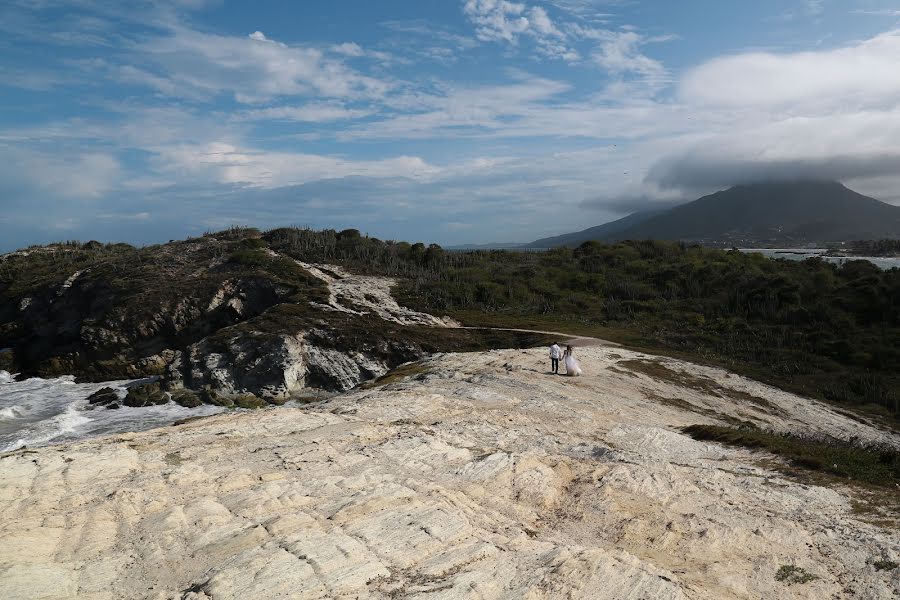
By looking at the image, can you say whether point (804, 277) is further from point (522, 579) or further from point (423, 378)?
point (522, 579)

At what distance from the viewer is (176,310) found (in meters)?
53.5

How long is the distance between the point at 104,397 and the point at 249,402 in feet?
36.2

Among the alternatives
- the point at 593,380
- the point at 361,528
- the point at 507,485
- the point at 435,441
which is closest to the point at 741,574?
the point at 507,485

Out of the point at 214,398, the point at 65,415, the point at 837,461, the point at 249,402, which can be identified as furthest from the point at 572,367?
the point at 65,415

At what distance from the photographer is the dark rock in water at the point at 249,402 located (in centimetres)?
3612

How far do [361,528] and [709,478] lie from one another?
9182mm

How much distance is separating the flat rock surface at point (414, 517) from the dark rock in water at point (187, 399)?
1980 centimetres

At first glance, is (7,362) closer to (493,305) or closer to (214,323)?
(214,323)

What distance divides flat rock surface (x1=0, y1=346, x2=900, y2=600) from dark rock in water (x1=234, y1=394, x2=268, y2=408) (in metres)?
18.1

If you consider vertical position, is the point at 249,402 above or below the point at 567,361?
below

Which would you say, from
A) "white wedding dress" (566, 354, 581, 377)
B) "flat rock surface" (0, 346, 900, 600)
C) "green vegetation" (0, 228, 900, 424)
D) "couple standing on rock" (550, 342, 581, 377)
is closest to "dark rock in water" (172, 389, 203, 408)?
"green vegetation" (0, 228, 900, 424)

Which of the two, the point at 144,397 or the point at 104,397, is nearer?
the point at 144,397

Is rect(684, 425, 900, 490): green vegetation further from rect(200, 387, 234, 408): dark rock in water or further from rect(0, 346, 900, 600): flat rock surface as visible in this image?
rect(200, 387, 234, 408): dark rock in water

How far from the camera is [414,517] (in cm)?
1110
